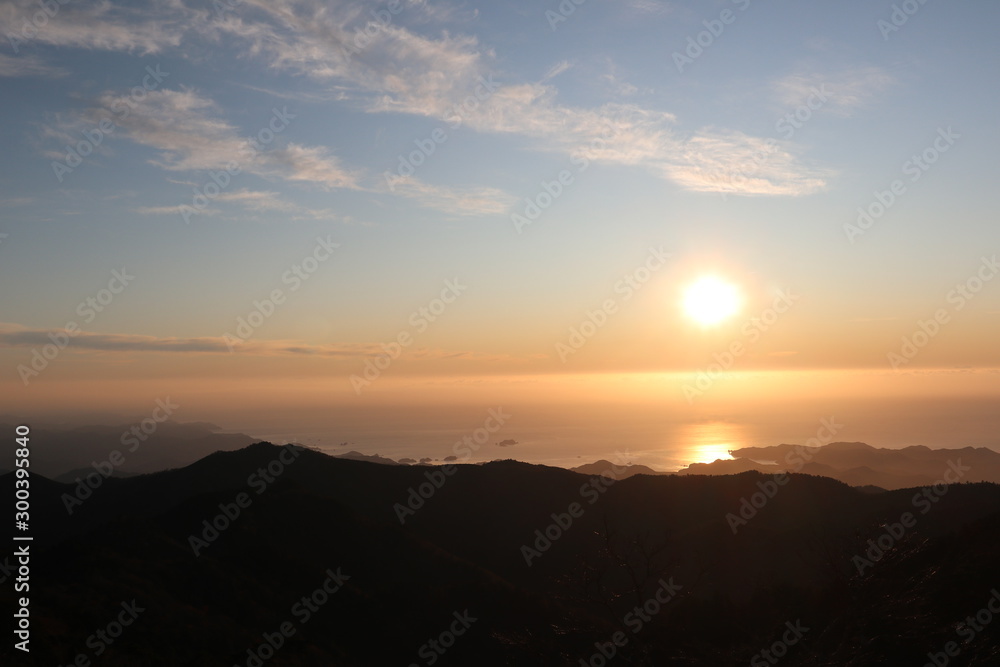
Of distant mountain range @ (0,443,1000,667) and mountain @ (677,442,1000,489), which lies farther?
mountain @ (677,442,1000,489)

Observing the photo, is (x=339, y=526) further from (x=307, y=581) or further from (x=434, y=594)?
(x=434, y=594)

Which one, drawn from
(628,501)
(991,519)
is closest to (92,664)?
(991,519)

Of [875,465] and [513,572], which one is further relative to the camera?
[875,465]

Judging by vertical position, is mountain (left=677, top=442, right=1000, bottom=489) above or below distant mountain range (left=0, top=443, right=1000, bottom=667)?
above

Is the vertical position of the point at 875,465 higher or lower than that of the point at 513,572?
higher
